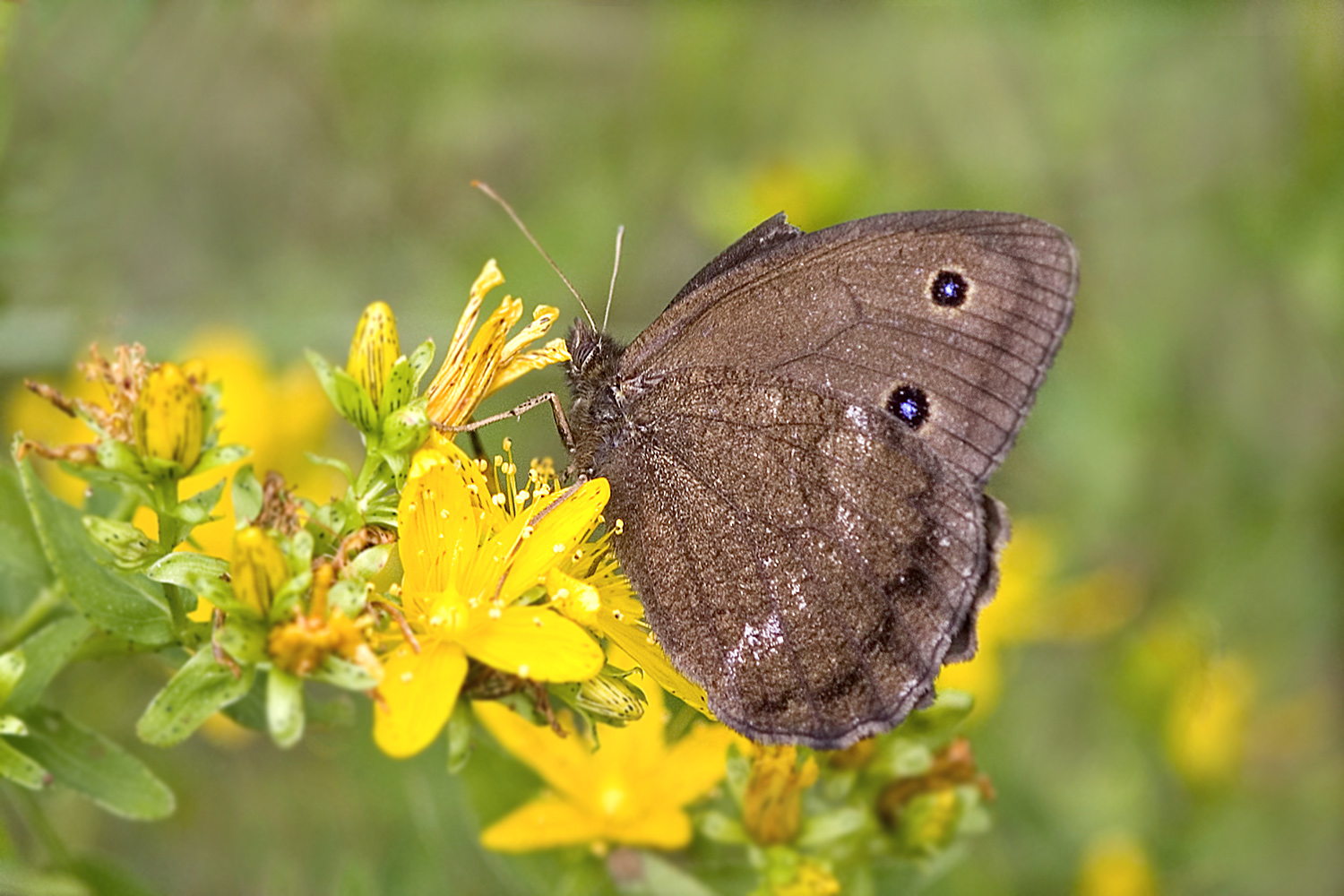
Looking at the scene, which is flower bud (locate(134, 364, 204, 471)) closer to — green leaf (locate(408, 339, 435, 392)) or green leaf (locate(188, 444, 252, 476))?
green leaf (locate(188, 444, 252, 476))

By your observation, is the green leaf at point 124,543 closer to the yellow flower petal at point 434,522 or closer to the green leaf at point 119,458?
the green leaf at point 119,458

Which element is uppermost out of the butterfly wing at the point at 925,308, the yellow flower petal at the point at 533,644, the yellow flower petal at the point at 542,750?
the butterfly wing at the point at 925,308

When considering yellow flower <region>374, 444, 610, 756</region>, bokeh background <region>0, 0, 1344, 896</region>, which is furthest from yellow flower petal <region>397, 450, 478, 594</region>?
bokeh background <region>0, 0, 1344, 896</region>

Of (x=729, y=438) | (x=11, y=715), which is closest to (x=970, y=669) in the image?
(x=729, y=438)

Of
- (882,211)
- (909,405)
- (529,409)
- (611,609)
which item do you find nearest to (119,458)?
(529,409)

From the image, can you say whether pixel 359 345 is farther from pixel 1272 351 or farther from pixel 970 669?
pixel 1272 351

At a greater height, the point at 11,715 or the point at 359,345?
the point at 359,345

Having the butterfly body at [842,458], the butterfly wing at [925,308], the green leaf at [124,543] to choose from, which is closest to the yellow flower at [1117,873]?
the butterfly body at [842,458]
